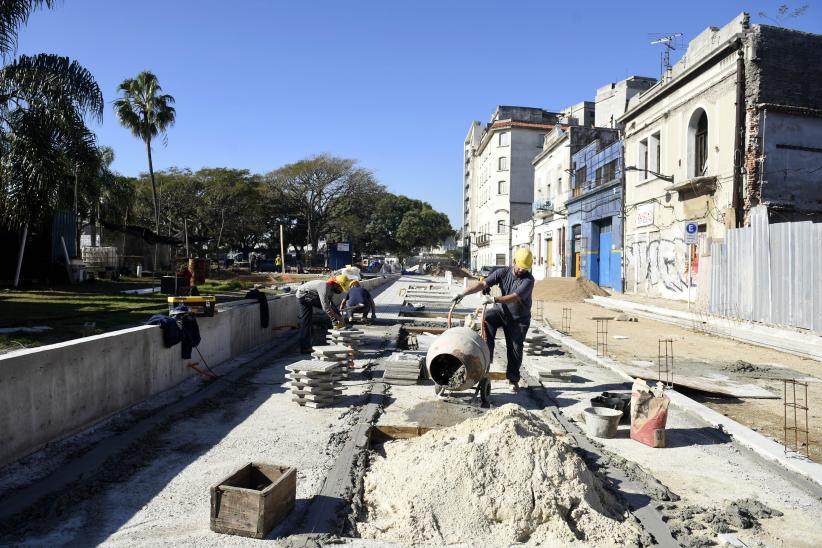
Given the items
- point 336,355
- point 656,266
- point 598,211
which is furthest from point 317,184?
point 336,355

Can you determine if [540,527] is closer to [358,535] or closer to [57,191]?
[358,535]

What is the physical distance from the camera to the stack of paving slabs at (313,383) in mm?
6727

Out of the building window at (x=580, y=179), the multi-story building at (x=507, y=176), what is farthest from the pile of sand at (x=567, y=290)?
the multi-story building at (x=507, y=176)

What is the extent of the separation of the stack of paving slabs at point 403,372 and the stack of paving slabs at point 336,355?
0.59 metres

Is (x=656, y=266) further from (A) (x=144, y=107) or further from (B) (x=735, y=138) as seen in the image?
(A) (x=144, y=107)

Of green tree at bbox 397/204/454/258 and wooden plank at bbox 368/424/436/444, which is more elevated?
green tree at bbox 397/204/454/258

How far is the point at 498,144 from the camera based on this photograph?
2245 inches

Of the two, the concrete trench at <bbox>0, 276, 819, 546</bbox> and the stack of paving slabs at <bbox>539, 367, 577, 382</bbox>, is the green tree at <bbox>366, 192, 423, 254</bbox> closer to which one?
the stack of paving slabs at <bbox>539, 367, 577, 382</bbox>

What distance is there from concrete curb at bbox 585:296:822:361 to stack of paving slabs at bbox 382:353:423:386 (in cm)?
793

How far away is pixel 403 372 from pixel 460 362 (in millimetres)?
1601

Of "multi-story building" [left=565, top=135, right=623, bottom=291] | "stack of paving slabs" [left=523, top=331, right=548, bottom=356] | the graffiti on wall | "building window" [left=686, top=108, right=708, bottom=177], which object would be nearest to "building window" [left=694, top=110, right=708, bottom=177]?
"building window" [left=686, top=108, right=708, bottom=177]

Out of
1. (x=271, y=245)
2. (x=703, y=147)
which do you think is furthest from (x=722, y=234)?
(x=271, y=245)

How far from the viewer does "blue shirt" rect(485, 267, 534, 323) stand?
749 centimetres

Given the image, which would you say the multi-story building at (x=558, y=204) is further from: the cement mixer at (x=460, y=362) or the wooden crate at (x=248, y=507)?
the wooden crate at (x=248, y=507)
